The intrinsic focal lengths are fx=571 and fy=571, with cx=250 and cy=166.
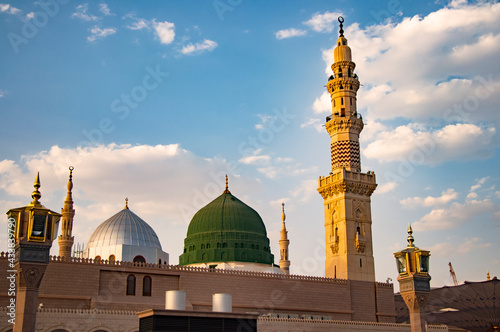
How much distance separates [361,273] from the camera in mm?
43188

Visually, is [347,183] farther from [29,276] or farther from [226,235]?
[29,276]

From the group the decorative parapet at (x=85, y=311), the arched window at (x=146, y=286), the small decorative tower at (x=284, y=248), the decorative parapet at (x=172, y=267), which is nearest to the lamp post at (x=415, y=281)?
the decorative parapet at (x=85, y=311)

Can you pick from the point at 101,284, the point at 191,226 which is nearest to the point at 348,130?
the point at 191,226

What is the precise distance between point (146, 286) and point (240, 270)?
7400mm

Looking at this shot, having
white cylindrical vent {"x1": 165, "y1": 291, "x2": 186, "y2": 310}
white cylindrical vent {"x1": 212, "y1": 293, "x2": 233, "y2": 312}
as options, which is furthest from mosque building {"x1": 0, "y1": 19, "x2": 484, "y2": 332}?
white cylindrical vent {"x1": 165, "y1": 291, "x2": 186, "y2": 310}

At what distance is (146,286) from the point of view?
110ft

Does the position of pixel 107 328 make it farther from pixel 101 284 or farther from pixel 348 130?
pixel 348 130

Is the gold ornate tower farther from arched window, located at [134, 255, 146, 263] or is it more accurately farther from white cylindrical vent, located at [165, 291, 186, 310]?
white cylindrical vent, located at [165, 291, 186, 310]

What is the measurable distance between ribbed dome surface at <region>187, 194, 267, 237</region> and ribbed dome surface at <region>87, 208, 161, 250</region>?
849 centimetres

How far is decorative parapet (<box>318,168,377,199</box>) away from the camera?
4466 centimetres

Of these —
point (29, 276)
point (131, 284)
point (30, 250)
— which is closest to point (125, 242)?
point (131, 284)

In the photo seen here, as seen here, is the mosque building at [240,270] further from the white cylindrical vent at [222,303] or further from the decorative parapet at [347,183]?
the white cylindrical vent at [222,303]

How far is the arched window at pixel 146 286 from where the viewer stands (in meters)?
33.4

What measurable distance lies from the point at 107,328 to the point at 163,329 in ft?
22.8
